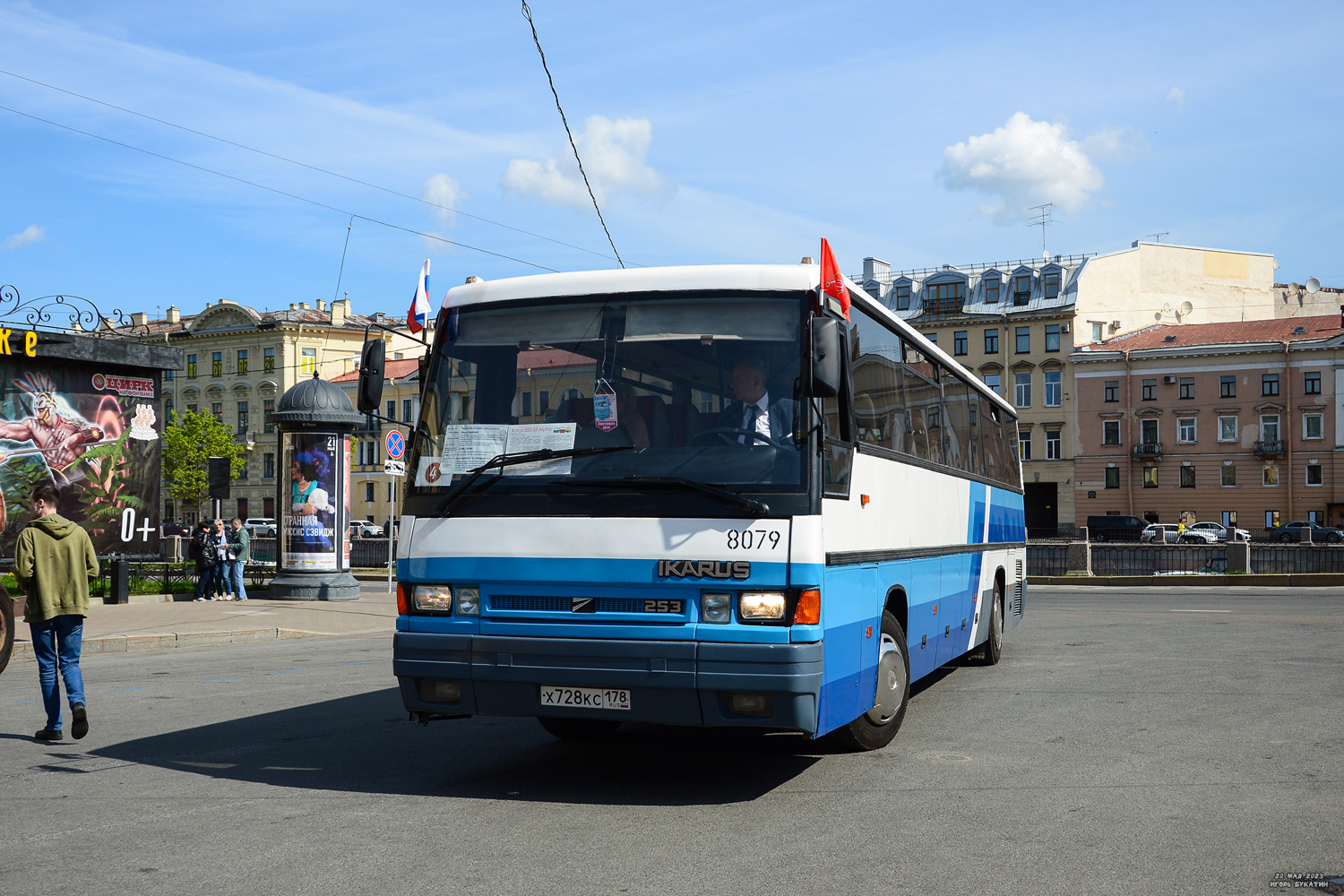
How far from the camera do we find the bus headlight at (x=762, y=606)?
651 cm

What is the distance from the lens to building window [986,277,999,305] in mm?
80688

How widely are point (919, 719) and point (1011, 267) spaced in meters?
74.6

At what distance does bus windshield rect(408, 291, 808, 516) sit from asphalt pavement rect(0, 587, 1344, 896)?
5.48ft

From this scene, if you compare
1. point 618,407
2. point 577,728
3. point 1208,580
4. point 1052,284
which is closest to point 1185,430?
point 1052,284

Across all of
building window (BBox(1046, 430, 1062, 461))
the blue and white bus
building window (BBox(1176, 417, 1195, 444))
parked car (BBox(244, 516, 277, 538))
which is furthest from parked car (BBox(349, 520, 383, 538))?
the blue and white bus

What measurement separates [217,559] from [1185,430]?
60.5 metres

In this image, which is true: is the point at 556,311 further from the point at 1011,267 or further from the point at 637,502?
the point at 1011,267

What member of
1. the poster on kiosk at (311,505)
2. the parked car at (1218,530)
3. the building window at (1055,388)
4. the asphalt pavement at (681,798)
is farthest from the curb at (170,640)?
the building window at (1055,388)

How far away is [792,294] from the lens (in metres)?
7.00

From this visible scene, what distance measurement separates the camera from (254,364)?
91.2m

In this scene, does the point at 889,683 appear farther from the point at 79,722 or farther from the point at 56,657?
the point at 56,657

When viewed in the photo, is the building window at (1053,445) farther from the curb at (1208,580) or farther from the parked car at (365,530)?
the curb at (1208,580)

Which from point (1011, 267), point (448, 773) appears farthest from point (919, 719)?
point (1011, 267)

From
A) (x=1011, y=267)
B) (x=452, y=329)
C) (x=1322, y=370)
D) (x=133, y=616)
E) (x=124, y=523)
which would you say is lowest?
(x=133, y=616)
